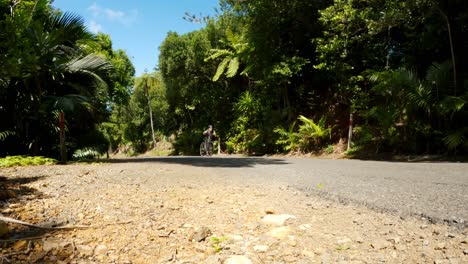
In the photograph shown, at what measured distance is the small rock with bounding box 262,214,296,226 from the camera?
2883 mm

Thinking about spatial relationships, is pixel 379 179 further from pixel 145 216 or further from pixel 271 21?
pixel 271 21

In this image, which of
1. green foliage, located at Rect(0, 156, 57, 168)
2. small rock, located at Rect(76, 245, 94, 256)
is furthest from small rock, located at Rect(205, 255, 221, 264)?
green foliage, located at Rect(0, 156, 57, 168)

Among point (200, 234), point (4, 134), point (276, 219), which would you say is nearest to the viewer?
point (200, 234)

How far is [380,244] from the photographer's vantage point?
235 centimetres

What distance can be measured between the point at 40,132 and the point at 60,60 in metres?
2.02

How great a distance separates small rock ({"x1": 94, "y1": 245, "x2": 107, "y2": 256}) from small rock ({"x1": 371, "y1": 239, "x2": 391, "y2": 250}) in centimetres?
192

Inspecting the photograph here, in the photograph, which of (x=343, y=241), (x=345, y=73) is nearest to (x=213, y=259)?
(x=343, y=241)

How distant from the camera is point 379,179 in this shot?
4742 mm

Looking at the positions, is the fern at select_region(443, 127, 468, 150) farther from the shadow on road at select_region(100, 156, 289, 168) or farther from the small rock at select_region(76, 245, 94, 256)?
the small rock at select_region(76, 245, 94, 256)

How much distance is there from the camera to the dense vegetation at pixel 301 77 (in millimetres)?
8617

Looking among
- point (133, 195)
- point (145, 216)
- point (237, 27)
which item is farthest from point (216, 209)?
point (237, 27)

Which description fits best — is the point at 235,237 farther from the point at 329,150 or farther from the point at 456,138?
the point at 329,150

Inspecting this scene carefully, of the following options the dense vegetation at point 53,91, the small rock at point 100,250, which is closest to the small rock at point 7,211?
the small rock at point 100,250

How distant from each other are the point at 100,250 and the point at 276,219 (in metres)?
1.45
